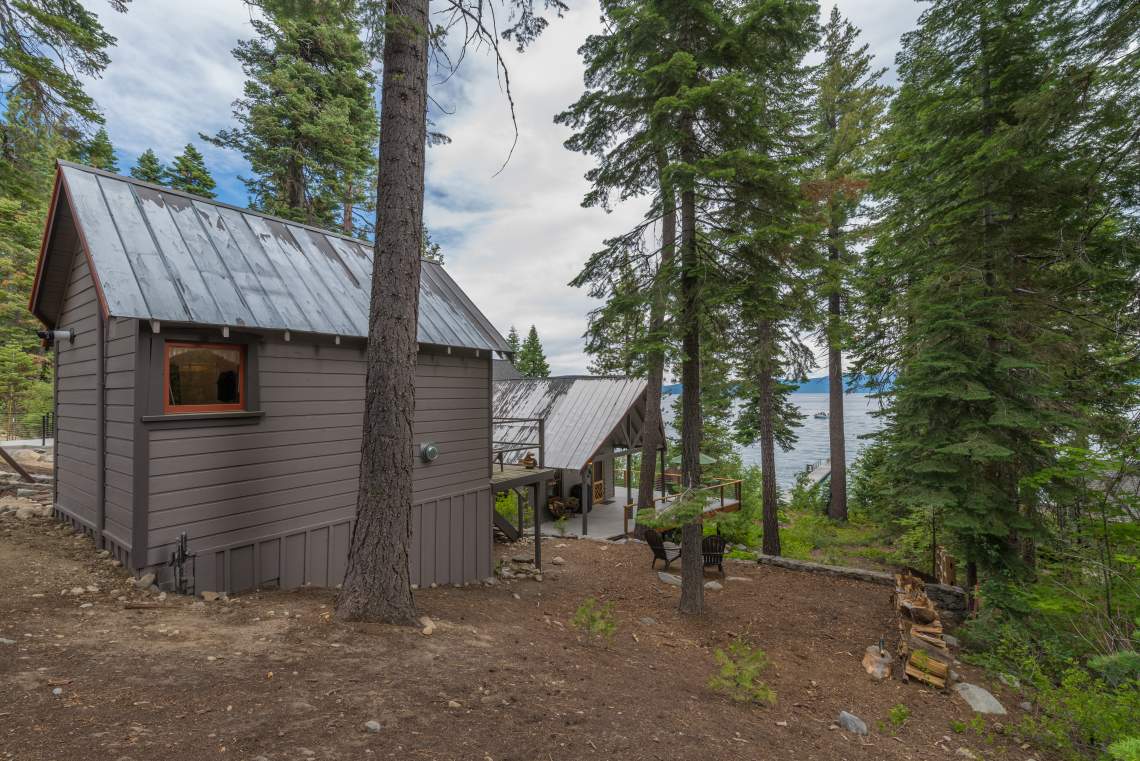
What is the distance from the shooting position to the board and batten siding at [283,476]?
4723 mm

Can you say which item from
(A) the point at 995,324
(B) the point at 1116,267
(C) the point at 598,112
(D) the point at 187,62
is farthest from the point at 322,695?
(D) the point at 187,62

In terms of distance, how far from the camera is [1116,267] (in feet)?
21.6

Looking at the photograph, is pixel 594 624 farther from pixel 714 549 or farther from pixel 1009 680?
pixel 1009 680

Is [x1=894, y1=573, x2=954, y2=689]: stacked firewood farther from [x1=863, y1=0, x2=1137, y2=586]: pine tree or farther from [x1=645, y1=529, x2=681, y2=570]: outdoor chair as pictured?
[x1=645, y1=529, x2=681, y2=570]: outdoor chair

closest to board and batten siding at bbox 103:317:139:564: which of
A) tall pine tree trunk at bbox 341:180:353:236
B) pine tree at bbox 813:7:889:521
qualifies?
pine tree at bbox 813:7:889:521

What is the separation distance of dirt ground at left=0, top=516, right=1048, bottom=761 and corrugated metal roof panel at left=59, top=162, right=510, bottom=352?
8.96ft

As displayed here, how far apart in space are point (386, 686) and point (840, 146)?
14.5 meters

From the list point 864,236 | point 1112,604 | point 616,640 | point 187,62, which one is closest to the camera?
point 1112,604

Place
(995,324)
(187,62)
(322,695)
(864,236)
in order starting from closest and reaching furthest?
1. (322,695)
2. (995,324)
3. (187,62)
4. (864,236)

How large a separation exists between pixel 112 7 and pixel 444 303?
18.7ft

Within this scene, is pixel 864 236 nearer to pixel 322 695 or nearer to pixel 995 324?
pixel 995 324

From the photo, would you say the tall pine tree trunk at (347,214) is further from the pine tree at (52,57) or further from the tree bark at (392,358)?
the tree bark at (392,358)

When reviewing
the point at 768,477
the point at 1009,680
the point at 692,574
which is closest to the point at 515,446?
the point at 692,574

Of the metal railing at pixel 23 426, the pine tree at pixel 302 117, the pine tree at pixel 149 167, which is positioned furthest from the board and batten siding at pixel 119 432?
the metal railing at pixel 23 426
